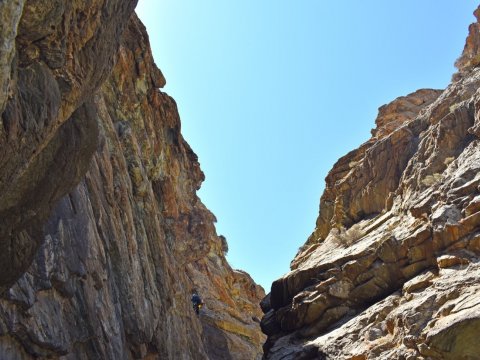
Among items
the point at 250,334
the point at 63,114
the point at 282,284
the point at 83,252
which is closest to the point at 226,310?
the point at 250,334

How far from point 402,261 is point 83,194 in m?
13.2

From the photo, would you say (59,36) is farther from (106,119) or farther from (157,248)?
(157,248)

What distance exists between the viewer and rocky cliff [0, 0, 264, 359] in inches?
409

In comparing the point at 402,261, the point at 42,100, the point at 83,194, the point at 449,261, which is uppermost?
the point at 83,194

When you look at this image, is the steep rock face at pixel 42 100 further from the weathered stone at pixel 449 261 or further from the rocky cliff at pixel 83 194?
the weathered stone at pixel 449 261

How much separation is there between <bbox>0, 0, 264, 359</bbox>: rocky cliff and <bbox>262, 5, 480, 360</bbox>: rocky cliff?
274 inches

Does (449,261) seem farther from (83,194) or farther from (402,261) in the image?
(83,194)

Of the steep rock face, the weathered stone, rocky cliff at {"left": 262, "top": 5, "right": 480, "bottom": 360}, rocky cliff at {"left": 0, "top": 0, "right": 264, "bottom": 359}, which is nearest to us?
the steep rock face

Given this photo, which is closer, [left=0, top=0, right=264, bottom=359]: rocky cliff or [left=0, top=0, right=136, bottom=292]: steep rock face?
[left=0, top=0, right=136, bottom=292]: steep rock face

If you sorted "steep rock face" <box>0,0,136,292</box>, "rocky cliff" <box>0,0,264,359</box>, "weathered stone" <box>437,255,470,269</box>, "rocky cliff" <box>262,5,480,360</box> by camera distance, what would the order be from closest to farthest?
1. "steep rock face" <box>0,0,136,292</box>
2. "rocky cliff" <box>0,0,264,359</box>
3. "rocky cliff" <box>262,5,480,360</box>
4. "weathered stone" <box>437,255,470,269</box>

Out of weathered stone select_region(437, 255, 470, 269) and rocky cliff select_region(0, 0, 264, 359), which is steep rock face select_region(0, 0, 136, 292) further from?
weathered stone select_region(437, 255, 470, 269)

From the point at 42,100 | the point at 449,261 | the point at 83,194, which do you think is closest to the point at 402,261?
the point at 449,261

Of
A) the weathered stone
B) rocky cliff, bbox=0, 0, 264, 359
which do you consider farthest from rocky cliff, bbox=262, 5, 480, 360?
rocky cliff, bbox=0, 0, 264, 359

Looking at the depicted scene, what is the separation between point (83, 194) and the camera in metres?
17.9
